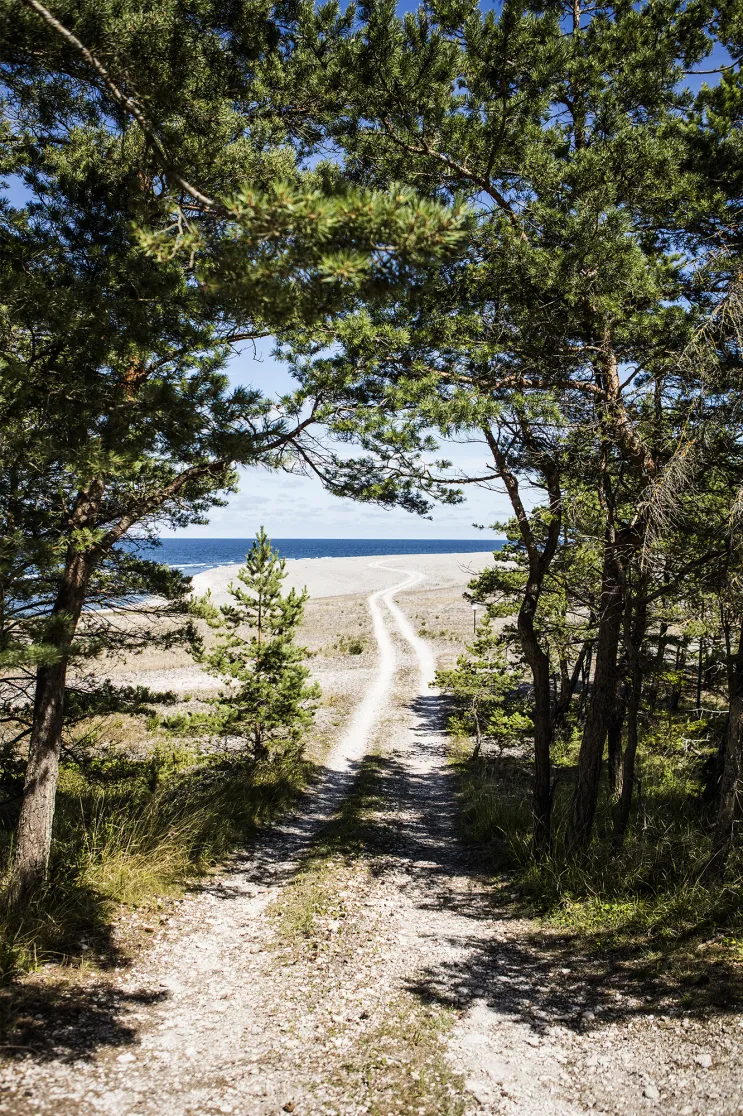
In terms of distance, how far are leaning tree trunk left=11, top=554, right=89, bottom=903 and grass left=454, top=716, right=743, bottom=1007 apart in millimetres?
5346

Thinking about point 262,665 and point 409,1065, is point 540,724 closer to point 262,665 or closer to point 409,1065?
point 409,1065

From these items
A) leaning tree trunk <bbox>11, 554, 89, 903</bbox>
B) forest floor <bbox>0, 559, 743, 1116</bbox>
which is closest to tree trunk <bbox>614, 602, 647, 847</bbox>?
forest floor <bbox>0, 559, 743, 1116</bbox>

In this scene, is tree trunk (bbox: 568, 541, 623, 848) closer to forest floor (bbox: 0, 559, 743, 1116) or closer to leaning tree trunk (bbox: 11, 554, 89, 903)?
forest floor (bbox: 0, 559, 743, 1116)

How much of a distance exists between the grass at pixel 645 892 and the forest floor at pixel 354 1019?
29 cm

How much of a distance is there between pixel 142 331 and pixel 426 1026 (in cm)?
598

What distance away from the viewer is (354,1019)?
4871 millimetres

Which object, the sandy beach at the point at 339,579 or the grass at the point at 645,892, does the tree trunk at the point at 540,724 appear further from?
the sandy beach at the point at 339,579

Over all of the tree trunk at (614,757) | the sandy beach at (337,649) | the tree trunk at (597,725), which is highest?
the tree trunk at (597,725)

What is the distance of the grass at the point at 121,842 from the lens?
5.45 m

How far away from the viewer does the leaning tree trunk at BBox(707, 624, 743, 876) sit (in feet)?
19.0

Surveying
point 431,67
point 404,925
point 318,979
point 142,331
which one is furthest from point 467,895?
point 431,67

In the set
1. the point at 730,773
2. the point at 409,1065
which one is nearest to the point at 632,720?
the point at 730,773

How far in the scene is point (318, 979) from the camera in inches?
216

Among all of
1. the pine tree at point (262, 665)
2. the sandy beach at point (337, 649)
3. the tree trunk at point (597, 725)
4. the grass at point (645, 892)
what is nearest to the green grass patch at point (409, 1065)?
the grass at point (645, 892)
